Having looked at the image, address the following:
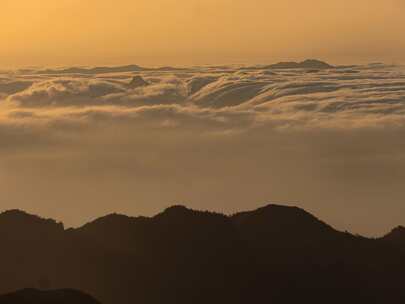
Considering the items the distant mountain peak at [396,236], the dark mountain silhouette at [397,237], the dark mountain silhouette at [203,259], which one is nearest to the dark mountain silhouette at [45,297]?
the dark mountain silhouette at [203,259]

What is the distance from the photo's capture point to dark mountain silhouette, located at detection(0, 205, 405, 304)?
86.4m

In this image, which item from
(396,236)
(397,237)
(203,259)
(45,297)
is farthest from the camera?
(396,236)

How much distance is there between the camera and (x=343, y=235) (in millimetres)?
95688

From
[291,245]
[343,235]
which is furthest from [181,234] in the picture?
[343,235]

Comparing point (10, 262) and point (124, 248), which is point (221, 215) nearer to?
point (124, 248)

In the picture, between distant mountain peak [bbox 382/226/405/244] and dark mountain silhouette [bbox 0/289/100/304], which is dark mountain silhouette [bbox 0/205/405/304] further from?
dark mountain silhouette [bbox 0/289/100/304]

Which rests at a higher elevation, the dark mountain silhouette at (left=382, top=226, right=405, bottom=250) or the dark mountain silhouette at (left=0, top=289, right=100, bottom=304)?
the dark mountain silhouette at (left=0, top=289, right=100, bottom=304)

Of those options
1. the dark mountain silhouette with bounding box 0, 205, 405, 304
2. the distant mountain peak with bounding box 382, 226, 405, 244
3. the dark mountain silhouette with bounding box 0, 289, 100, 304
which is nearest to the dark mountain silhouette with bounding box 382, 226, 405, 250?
Answer: the distant mountain peak with bounding box 382, 226, 405, 244

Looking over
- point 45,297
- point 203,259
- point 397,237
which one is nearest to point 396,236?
point 397,237

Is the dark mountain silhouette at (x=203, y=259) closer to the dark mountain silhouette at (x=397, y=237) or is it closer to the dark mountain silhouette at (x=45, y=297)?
the dark mountain silhouette at (x=397, y=237)

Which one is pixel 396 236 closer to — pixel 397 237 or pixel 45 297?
pixel 397 237

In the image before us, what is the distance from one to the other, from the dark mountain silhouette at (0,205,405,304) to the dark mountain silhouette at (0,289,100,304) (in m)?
19.2

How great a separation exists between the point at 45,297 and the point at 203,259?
28.0m

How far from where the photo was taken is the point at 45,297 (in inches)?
2532
